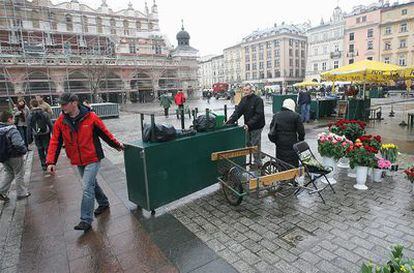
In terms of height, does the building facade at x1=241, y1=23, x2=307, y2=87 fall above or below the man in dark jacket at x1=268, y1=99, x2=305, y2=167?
above

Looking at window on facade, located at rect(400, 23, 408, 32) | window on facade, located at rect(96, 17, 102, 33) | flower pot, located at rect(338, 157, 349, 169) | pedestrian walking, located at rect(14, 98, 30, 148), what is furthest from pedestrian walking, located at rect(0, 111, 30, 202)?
window on facade, located at rect(400, 23, 408, 32)

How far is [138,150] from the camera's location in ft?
13.5

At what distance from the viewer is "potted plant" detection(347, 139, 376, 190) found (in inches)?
200

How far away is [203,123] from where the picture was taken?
496cm

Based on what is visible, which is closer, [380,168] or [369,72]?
[380,168]

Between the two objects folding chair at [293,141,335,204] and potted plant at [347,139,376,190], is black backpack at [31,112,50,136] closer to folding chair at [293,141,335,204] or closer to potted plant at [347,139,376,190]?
folding chair at [293,141,335,204]

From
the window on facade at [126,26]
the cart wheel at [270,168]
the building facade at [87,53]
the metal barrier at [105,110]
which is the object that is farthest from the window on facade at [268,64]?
the cart wheel at [270,168]

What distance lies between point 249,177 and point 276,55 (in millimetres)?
79238

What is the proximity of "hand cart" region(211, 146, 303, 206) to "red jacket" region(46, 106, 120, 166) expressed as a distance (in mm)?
1917

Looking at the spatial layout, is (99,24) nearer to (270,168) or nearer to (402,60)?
(270,168)

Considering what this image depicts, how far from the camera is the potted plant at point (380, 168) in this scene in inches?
205

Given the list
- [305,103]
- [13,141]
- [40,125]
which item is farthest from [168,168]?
[305,103]

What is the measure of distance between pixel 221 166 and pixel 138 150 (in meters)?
1.59

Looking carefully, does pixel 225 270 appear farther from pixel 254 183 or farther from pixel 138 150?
pixel 138 150
